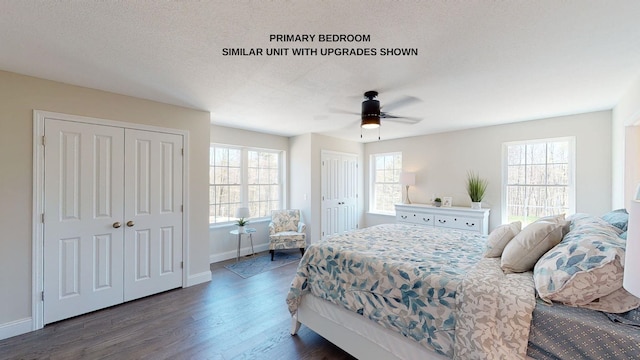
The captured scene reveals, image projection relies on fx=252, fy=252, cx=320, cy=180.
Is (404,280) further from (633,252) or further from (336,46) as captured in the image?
(336,46)

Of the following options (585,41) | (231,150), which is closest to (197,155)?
(231,150)

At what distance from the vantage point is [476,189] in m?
4.25

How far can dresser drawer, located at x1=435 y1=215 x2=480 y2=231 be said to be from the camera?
407cm

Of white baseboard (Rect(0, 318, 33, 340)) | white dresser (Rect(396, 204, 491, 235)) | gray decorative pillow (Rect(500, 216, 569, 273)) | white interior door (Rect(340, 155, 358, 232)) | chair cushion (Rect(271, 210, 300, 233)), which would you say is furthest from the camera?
white interior door (Rect(340, 155, 358, 232))

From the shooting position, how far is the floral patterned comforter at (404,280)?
4.77ft

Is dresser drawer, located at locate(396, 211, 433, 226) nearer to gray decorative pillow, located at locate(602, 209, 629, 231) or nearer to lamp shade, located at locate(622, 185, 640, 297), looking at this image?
gray decorative pillow, located at locate(602, 209, 629, 231)

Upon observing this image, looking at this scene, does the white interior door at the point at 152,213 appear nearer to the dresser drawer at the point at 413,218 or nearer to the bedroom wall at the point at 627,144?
the dresser drawer at the point at 413,218

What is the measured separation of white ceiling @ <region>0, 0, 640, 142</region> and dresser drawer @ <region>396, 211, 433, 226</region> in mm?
2170

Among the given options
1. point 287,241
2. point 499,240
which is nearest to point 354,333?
point 499,240

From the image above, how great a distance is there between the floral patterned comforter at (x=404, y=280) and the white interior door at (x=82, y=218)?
2114 millimetres

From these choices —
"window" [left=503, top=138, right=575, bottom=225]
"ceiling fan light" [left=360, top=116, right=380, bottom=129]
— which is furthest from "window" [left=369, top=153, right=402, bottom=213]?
"ceiling fan light" [left=360, top=116, right=380, bottom=129]

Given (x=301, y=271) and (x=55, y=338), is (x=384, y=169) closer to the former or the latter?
(x=301, y=271)

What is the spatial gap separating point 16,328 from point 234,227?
259 centimetres

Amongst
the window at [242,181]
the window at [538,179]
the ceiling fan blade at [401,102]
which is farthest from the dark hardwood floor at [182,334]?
the window at [538,179]
